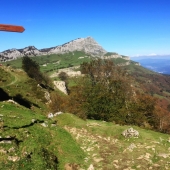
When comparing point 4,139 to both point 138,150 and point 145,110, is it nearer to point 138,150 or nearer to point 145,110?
point 138,150

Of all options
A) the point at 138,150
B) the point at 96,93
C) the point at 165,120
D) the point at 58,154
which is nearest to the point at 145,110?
the point at 165,120

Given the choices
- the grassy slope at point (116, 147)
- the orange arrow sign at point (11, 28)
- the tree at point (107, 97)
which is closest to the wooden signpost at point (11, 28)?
the orange arrow sign at point (11, 28)

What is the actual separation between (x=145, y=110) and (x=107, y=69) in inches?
922

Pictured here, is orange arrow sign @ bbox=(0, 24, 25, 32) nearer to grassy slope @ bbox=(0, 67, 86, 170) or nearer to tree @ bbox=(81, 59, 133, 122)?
grassy slope @ bbox=(0, 67, 86, 170)

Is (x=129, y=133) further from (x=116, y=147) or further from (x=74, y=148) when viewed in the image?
(x=74, y=148)

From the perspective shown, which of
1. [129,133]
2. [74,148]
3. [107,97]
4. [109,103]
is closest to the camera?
[74,148]

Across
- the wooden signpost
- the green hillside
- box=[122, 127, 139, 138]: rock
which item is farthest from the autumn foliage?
the wooden signpost

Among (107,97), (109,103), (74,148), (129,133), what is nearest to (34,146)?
(74,148)

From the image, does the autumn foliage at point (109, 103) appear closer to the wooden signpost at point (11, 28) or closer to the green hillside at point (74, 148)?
the green hillside at point (74, 148)

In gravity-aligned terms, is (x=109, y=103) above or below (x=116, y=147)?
below

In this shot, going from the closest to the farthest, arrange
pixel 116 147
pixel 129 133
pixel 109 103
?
pixel 116 147, pixel 129 133, pixel 109 103

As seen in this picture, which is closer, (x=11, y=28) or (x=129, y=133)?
(x=11, y=28)

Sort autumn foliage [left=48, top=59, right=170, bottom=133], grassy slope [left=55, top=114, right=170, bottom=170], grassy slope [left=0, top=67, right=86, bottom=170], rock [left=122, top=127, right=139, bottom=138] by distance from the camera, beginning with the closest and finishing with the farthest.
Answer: grassy slope [left=0, top=67, right=86, bottom=170] < grassy slope [left=55, top=114, right=170, bottom=170] < rock [left=122, top=127, right=139, bottom=138] < autumn foliage [left=48, top=59, right=170, bottom=133]

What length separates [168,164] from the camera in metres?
19.6
